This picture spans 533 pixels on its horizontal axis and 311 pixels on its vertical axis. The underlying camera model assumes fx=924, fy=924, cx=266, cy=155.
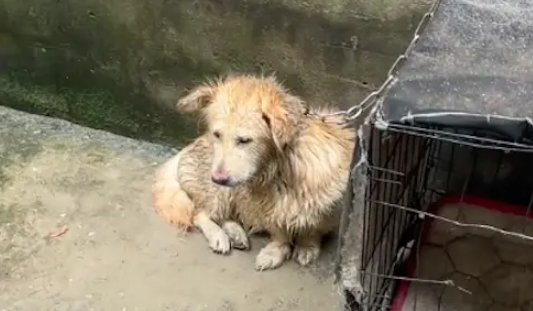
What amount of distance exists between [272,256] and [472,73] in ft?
3.19

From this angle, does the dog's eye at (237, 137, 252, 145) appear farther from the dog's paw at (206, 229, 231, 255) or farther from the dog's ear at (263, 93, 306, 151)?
the dog's paw at (206, 229, 231, 255)

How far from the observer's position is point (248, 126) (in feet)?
7.56

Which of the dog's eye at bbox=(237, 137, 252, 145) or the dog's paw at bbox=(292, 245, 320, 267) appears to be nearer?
the dog's eye at bbox=(237, 137, 252, 145)

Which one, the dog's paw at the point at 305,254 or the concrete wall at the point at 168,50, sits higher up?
the concrete wall at the point at 168,50

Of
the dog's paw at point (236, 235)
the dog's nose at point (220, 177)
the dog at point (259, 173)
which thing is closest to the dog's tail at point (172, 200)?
the dog at point (259, 173)

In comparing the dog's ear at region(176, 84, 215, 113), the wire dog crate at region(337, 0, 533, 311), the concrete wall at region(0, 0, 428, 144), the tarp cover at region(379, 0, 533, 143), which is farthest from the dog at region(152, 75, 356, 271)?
the tarp cover at region(379, 0, 533, 143)

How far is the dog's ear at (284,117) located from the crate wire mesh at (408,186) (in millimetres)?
299

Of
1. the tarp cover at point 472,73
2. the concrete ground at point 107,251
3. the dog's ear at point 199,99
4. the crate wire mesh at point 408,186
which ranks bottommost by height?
the concrete ground at point 107,251

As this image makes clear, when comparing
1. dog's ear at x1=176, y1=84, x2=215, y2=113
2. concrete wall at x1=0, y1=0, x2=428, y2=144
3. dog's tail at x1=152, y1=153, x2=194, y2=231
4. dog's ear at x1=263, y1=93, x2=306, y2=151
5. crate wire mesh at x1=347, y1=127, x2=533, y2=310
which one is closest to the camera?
crate wire mesh at x1=347, y1=127, x2=533, y2=310

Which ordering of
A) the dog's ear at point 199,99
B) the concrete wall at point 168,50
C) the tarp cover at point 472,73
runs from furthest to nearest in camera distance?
the concrete wall at point 168,50 → the dog's ear at point 199,99 → the tarp cover at point 472,73

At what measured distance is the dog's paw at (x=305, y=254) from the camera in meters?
2.54

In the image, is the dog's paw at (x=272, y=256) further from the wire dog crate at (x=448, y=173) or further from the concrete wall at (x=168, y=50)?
the concrete wall at (x=168, y=50)

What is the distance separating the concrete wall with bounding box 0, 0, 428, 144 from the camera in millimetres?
2510

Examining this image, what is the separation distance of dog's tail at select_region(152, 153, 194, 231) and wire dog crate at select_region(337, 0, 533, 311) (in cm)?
63
